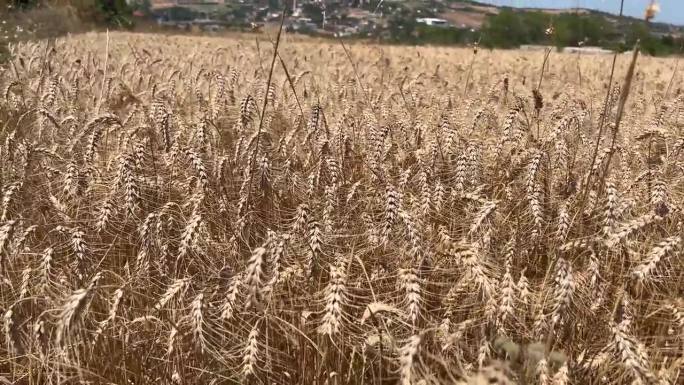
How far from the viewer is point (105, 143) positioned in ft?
9.05

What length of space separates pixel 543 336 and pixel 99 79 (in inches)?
168

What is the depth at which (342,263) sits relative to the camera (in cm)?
153

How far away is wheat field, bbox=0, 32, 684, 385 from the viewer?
138cm

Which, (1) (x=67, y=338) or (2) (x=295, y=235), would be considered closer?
(1) (x=67, y=338)

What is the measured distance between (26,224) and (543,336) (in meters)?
1.65

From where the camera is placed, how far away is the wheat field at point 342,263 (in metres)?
1.38

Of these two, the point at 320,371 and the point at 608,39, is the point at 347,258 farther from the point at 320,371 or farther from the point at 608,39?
the point at 608,39

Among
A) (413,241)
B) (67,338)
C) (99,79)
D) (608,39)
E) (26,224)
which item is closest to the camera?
(67,338)

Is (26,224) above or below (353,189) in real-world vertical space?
below

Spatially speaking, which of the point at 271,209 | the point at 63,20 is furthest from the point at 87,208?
the point at 63,20

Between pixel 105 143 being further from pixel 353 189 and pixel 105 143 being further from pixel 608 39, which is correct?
pixel 608 39

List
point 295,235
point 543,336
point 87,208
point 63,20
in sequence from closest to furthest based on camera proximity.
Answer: point 543,336 < point 295,235 < point 87,208 < point 63,20

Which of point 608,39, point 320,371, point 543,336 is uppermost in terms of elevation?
point 608,39

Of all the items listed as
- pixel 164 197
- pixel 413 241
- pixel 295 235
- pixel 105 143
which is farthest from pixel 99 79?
pixel 413 241
